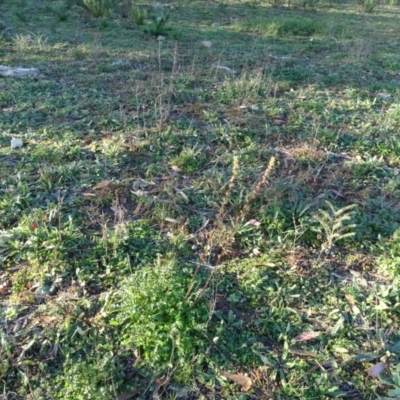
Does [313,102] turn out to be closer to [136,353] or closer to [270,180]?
[270,180]

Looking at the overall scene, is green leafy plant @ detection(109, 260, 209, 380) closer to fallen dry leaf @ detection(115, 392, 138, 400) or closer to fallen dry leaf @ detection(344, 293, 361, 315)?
fallen dry leaf @ detection(115, 392, 138, 400)

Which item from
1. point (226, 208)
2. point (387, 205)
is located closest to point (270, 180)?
point (226, 208)

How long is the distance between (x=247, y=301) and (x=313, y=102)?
115 inches

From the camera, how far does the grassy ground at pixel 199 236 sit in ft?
6.86

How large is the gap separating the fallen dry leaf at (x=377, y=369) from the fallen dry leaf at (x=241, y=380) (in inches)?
23.2

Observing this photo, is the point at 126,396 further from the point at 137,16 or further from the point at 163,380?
the point at 137,16

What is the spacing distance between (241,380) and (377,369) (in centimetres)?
67

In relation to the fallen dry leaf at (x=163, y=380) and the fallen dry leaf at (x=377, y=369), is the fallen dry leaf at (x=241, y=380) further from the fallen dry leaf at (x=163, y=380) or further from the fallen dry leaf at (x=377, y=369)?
the fallen dry leaf at (x=377, y=369)

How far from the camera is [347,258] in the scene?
2.75 metres

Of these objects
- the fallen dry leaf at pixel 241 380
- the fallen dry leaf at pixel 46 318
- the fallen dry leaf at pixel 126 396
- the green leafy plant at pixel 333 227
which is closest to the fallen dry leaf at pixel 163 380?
the fallen dry leaf at pixel 126 396

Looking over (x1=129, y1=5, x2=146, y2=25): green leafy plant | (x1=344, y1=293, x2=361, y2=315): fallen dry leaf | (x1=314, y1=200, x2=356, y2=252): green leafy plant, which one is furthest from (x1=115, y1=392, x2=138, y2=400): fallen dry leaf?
(x1=129, y1=5, x2=146, y2=25): green leafy plant

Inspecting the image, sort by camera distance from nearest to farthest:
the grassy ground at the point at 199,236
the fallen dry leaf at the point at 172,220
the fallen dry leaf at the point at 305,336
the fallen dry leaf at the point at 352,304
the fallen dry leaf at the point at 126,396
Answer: the fallen dry leaf at the point at 126,396
the grassy ground at the point at 199,236
the fallen dry leaf at the point at 305,336
the fallen dry leaf at the point at 352,304
the fallen dry leaf at the point at 172,220

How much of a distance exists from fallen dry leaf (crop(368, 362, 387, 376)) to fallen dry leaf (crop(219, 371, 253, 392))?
1.93 ft

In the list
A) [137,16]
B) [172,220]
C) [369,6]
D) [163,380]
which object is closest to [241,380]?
[163,380]
